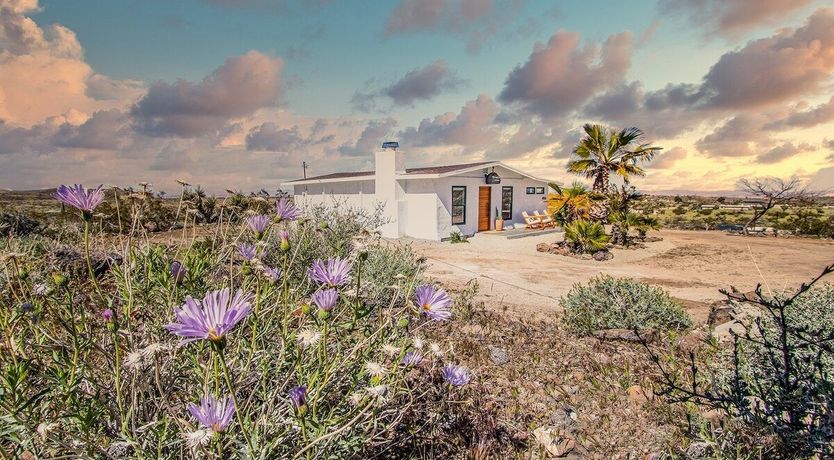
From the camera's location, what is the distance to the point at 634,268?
11.1 meters

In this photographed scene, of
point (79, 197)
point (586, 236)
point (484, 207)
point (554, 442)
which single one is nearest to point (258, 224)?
point (79, 197)

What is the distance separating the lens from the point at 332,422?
4.87 feet

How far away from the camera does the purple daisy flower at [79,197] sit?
5.22 feet

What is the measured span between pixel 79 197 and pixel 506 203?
790 inches

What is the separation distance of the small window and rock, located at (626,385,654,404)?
14372 mm

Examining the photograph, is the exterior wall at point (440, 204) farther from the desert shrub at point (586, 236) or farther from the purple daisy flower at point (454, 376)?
the purple daisy flower at point (454, 376)

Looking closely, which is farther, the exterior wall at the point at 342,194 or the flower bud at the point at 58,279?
the exterior wall at the point at 342,194

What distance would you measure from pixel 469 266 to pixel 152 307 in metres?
9.20

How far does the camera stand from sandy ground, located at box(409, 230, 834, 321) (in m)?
7.70

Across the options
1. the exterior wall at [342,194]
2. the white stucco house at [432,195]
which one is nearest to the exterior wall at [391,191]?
the white stucco house at [432,195]

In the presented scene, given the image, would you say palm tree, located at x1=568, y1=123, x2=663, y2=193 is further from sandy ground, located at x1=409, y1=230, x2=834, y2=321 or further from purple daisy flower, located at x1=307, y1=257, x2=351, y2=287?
purple daisy flower, located at x1=307, y1=257, x2=351, y2=287

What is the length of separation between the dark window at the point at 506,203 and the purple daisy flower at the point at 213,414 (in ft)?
64.7

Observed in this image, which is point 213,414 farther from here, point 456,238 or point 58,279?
point 456,238

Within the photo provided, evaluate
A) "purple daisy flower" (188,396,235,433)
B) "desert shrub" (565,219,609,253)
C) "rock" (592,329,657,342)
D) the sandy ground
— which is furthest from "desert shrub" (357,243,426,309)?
"desert shrub" (565,219,609,253)
